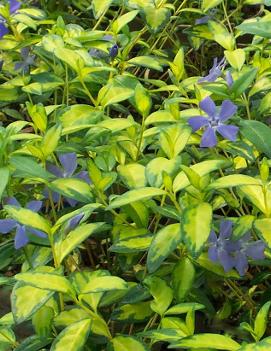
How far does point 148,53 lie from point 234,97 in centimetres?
58

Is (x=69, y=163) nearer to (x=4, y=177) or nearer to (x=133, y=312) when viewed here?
(x=4, y=177)

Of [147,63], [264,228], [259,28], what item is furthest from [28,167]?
[147,63]

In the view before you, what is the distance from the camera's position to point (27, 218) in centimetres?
110

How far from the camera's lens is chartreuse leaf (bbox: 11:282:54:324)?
1016mm

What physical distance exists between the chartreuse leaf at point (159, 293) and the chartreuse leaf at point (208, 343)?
0.13 m

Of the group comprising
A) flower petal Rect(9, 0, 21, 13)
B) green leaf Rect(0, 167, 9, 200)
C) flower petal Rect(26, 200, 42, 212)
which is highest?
green leaf Rect(0, 167, 9, 200)

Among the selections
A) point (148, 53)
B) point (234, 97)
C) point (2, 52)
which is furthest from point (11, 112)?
point (234, 97)

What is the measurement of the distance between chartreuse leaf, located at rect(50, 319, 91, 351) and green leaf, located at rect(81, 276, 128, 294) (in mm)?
42

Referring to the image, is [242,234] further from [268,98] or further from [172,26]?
[172,26]

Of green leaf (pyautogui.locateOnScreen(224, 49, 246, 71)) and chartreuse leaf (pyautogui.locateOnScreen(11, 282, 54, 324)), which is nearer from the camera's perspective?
chartreuse leaf (pyautogui.locateOnScreen(11, 282, 54, 324))

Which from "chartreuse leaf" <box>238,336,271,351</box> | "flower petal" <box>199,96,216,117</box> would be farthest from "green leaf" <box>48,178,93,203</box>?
"chartreuse leaf" <box>238,336,271,351</box>

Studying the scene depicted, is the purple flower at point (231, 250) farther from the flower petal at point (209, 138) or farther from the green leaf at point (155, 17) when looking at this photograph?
the green leaf at point (155, 17)

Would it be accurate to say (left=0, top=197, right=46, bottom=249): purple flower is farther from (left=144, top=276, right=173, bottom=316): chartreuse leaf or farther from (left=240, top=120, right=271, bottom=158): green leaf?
(left=240, top=120, right=271, bottom=158): green leaf

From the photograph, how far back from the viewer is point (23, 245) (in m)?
1.17
